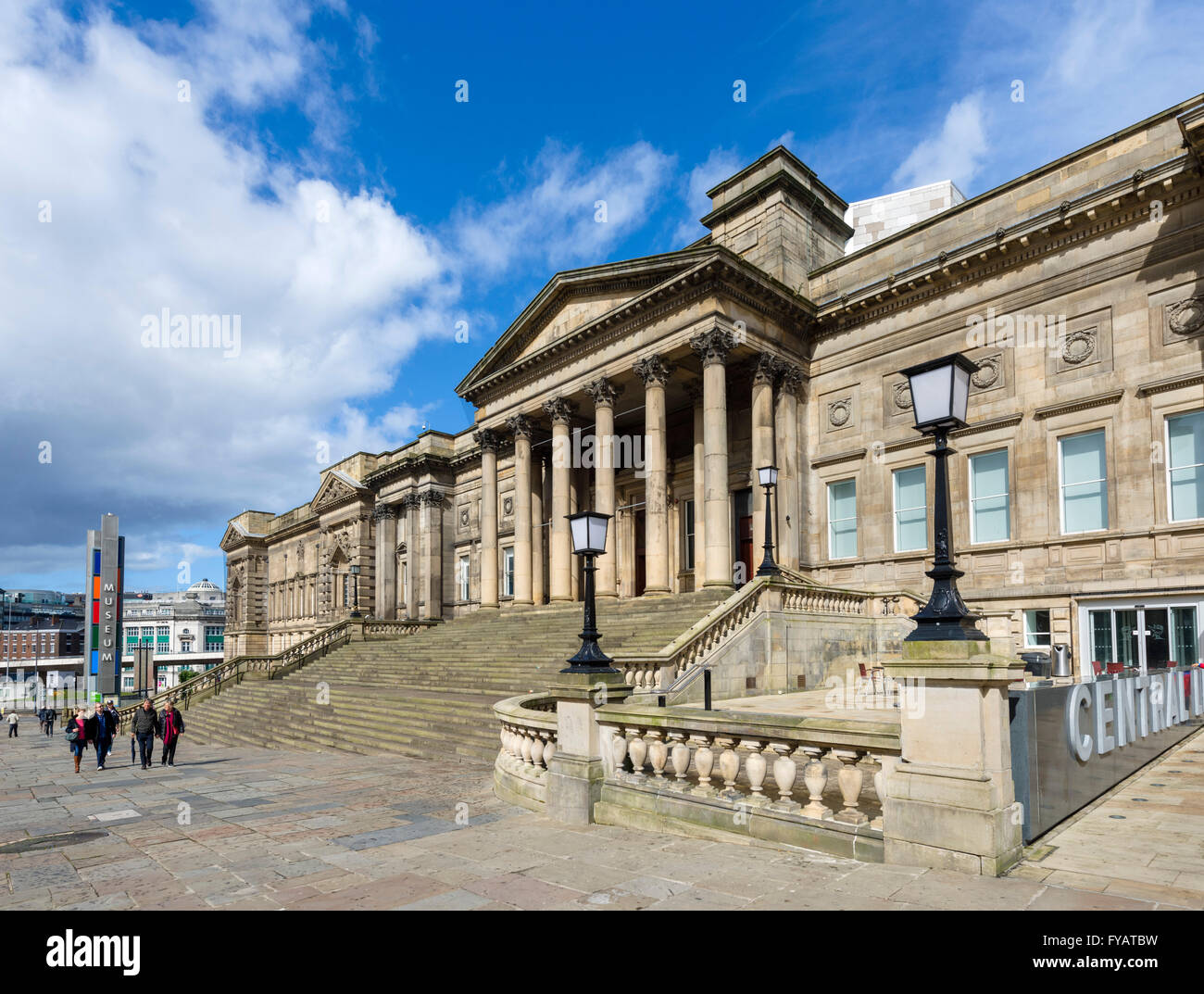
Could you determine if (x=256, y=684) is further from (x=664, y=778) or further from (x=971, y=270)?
(x=971, y=270)

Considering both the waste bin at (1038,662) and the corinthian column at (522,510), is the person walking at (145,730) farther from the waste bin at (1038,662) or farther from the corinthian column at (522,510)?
the waste bin at (1038,662)

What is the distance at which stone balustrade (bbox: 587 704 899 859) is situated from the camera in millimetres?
6688

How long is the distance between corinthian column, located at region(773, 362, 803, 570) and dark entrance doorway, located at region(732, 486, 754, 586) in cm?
222

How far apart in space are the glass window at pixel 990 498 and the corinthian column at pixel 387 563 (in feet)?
114

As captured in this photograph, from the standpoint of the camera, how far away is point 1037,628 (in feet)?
70.2

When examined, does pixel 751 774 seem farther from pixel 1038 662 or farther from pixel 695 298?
pixel 695 298

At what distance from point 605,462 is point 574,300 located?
285 inches

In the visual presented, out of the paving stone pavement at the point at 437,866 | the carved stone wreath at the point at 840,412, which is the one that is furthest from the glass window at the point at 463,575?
the paving stone pavement at the point at 437,866

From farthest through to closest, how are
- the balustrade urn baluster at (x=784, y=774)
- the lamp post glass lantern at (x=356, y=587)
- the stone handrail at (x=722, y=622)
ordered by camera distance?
the lamp post glass lantern at (x=356, y=587) < the stone handrail at (x=722, y=622) < the balustrade urn baluster at (x=784, y=774)

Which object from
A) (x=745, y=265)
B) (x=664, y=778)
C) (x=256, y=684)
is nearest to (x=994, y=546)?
(x=745, y=265)

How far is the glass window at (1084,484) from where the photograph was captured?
67.2 feet

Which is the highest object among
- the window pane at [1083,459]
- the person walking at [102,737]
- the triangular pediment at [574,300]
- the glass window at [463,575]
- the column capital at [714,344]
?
the triangular pediment at [574,300]

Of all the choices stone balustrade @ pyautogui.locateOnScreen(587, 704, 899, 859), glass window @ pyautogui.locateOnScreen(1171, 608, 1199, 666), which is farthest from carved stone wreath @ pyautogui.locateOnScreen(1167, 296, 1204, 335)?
stone balustrade @ pyautogui.locateOnScreen(587, 704, 899, 859)

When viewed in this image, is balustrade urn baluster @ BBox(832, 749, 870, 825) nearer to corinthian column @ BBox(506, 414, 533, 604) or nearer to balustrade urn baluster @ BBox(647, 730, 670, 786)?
balustrade urn baluster @ BBox(647, 730, 670, 786)
